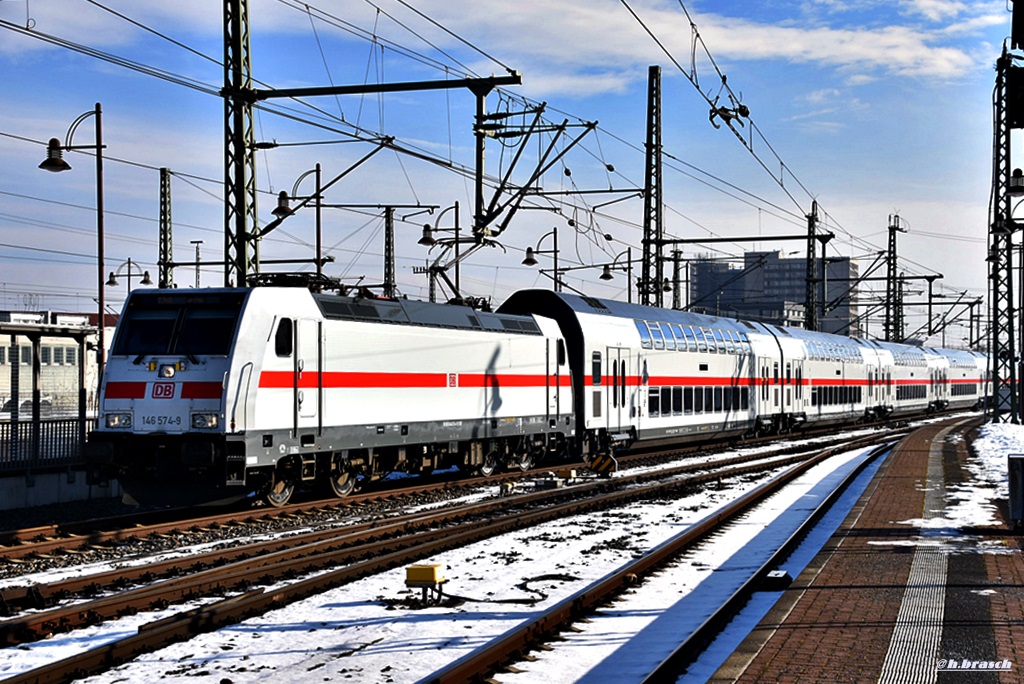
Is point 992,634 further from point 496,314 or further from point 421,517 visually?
point 496,314

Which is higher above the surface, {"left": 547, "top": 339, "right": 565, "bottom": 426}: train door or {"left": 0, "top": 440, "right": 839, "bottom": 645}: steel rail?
{"left": 547, "top": 339, "right": 565, "bottom": 426}: train door

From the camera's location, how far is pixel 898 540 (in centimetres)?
1488

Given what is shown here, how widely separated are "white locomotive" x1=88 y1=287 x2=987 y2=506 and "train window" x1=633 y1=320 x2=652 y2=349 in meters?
0.10

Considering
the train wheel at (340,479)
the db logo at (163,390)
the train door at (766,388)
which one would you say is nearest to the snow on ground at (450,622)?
the train wheel at (340,479)

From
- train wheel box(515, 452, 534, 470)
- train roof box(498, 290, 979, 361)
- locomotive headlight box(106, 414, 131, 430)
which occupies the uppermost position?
train roof box(498, 290, 979, 361)

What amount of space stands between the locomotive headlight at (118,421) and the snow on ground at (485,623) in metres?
6.30

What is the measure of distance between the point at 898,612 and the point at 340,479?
39.6 feet

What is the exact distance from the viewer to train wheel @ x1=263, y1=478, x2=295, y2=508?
18531 mm

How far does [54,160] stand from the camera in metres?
23.4

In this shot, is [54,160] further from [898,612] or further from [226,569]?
[898,612]

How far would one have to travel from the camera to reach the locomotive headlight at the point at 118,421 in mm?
17562

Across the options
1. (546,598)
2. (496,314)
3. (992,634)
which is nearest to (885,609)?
(992,634)

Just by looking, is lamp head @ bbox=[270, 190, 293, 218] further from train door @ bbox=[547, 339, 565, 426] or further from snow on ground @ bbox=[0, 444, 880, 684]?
snow on ground @ bbox=[0, 444, 880, 684]

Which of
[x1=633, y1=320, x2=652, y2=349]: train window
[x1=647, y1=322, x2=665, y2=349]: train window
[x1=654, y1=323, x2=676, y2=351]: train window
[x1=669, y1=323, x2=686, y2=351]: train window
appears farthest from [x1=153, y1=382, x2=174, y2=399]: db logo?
[x1=669, y1=323, x2=686, y2=351]: train window
